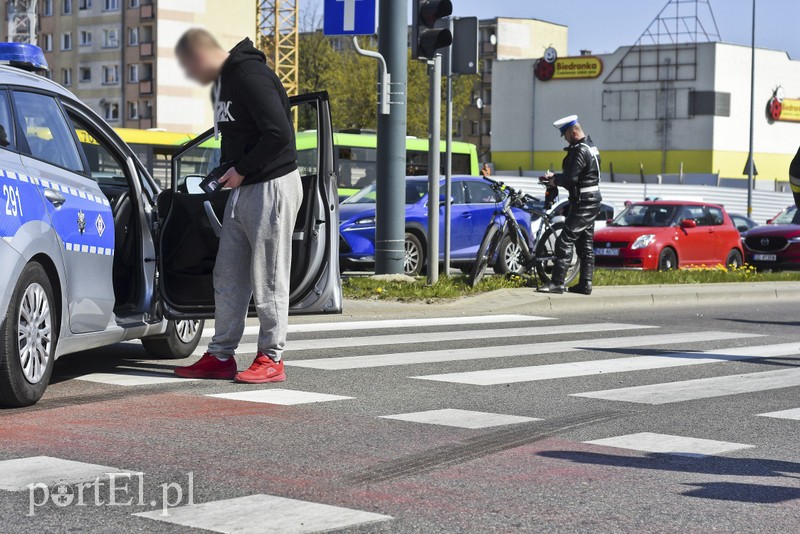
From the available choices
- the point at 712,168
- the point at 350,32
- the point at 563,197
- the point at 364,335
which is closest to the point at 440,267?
the point at 350,32

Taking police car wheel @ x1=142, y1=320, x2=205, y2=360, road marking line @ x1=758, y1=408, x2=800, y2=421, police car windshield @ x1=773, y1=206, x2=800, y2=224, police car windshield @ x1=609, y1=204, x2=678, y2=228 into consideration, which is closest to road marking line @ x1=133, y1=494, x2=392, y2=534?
road marking line @ x1=758, y1=408, x2=800, y2=421

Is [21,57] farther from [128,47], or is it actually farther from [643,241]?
[128,47]

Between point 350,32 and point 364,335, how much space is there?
4.62 m

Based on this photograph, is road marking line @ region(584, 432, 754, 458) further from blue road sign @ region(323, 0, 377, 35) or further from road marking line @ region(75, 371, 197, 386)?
blue road sign @ region(323, 0, 377, 35)

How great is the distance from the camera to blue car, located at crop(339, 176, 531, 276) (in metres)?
20.7

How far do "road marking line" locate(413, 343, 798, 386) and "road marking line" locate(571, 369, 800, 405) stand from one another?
2.06ft

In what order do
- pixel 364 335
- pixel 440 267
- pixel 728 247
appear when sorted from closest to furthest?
1. pixel 364 335
2. pixel 440 267
3. pixel 728 247

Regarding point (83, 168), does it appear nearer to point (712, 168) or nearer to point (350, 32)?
point (350, 32)

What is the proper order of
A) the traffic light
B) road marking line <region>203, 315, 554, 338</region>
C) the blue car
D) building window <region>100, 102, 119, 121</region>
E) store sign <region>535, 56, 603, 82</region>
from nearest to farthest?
road marking line <region>203, 315, 554, 338</region>, the traffic light, the blue car, building window <region>100, 102, 119, 121</region>, store sign <region>535, 56, 603, 82</region>

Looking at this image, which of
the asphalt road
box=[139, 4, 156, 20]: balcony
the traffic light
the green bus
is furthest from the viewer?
box=[139, 4, 156, 20]: balcony

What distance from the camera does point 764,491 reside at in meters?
5.43

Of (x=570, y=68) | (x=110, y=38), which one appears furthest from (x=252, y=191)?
(x=570, y=68)

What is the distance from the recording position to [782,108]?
93000 mm

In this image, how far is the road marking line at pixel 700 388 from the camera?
816 centimetres
